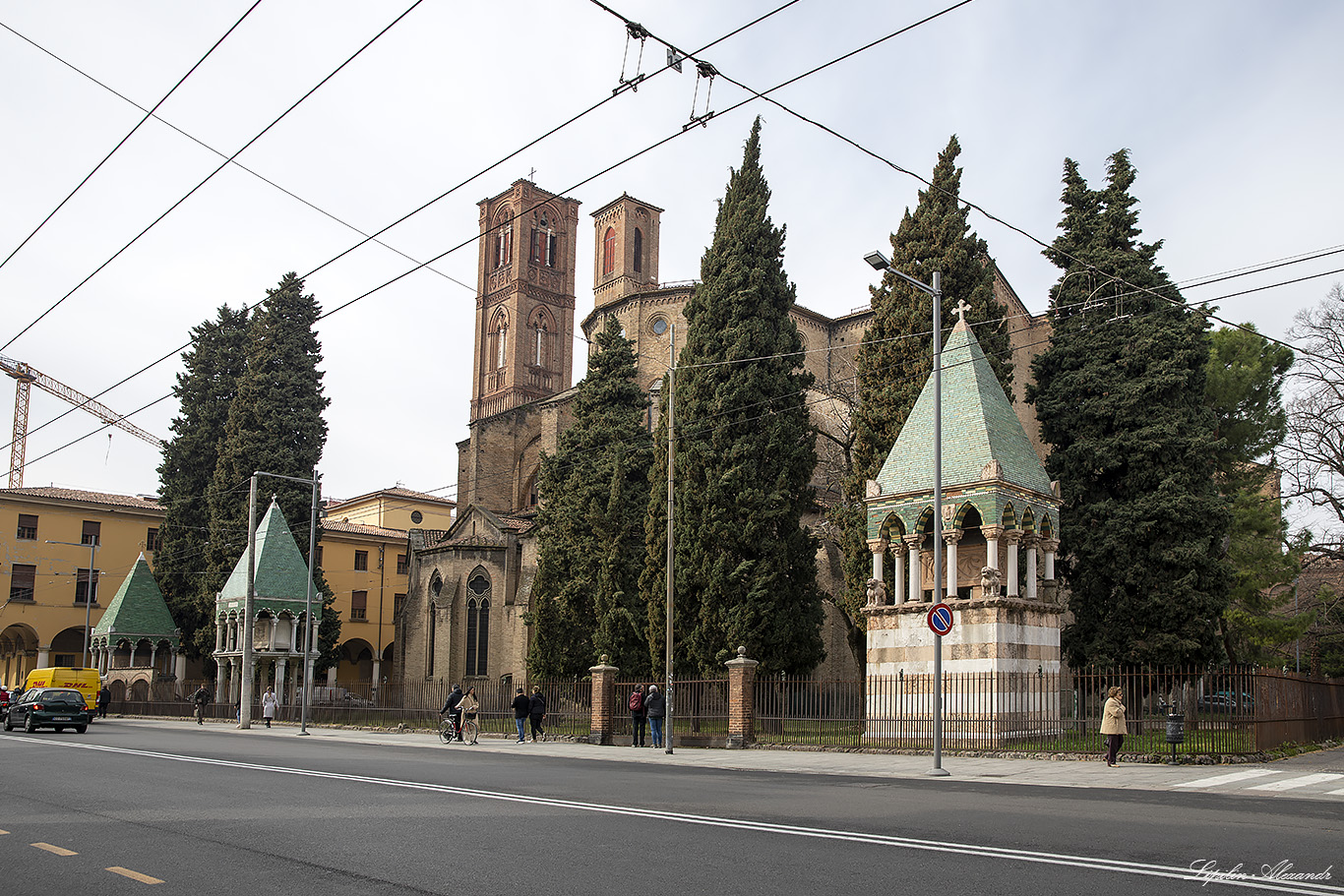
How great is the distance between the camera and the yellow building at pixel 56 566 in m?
53.9

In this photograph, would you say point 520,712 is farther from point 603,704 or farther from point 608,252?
point 608,252

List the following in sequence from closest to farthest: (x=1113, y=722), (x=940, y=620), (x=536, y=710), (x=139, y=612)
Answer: (x=940, y=620), (x=1113, y=722), (x=536, y=710), (x=139, y=612)

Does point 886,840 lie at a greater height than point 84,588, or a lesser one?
lesser

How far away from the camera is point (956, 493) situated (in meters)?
22.4

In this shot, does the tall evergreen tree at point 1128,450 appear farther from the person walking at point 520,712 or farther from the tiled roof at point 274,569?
Answer: the tiled roof at point 274,569

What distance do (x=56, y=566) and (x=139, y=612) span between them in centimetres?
1454

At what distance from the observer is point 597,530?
32656 mm

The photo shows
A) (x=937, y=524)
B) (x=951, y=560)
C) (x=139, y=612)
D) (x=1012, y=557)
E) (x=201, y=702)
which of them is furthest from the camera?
(x=139, y=612)

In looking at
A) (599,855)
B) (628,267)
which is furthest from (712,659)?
(628,267)

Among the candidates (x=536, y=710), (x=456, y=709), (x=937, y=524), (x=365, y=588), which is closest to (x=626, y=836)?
(x=937, y=524)

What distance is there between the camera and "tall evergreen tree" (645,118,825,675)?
1094 inches

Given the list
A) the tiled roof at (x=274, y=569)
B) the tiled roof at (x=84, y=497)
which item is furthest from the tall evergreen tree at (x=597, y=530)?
the tiled roof at (x=84, y=497)

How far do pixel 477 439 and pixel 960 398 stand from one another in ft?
130

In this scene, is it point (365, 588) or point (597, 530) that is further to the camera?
point (365, 588)
